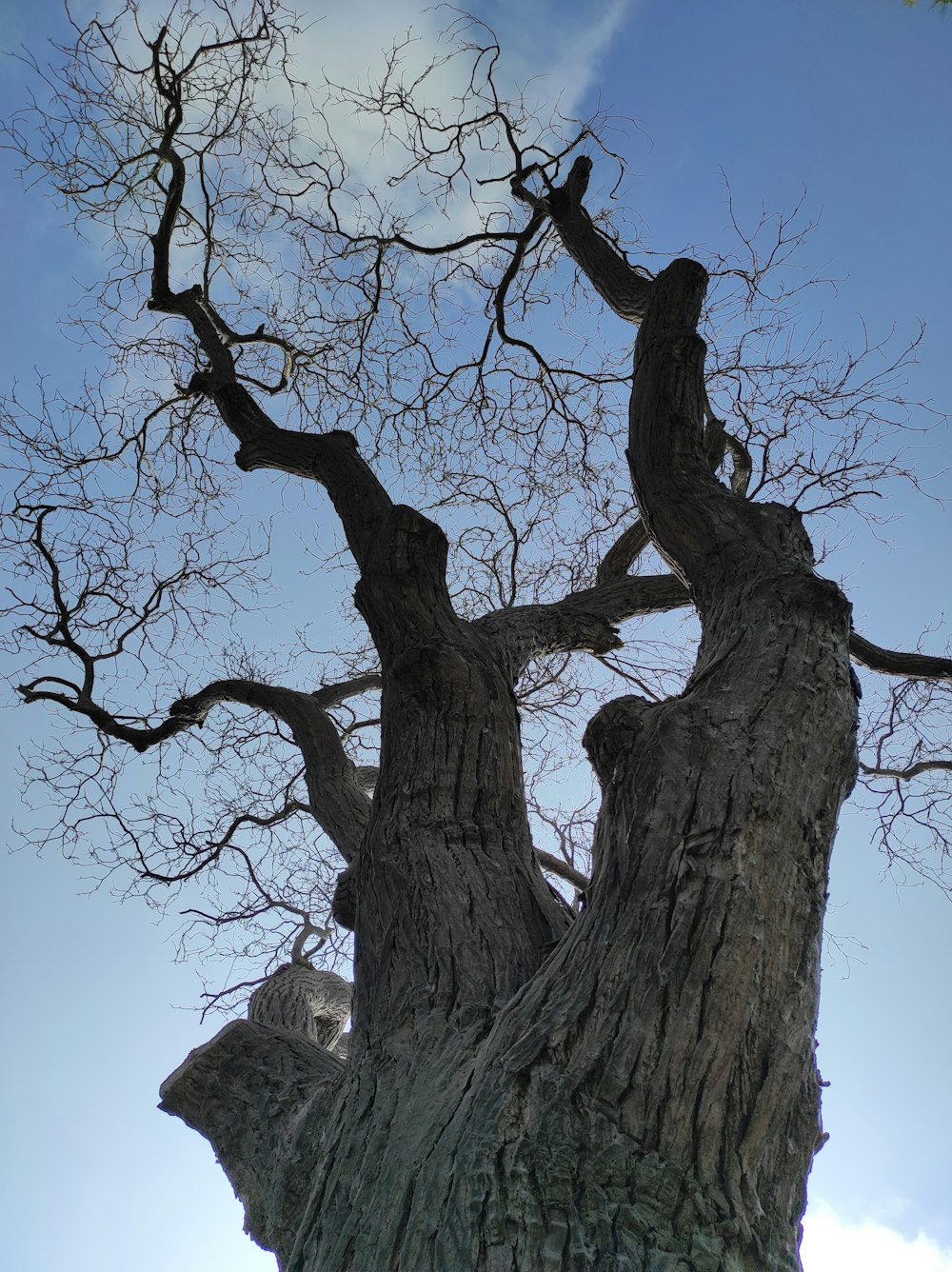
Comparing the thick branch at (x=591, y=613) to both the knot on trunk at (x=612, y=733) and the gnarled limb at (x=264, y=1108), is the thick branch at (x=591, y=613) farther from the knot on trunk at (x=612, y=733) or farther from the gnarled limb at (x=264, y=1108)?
the gnarled limb at (x=264, y=1108)

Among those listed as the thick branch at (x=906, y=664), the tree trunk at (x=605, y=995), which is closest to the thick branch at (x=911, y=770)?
the thick branch at (x=906, y=664)

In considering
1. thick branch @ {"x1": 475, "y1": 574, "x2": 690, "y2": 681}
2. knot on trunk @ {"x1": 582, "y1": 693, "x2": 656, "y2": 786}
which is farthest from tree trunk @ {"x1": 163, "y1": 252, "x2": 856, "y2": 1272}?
thick branch @ {"x1": 475, "y1": 574, "x2": 690, "y2": 681}

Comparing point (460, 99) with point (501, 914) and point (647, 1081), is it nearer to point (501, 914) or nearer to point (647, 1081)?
point (501, 914)

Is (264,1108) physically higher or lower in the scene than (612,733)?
lower

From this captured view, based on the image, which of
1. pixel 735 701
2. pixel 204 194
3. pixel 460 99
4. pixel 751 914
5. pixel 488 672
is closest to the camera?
pixel 751 914

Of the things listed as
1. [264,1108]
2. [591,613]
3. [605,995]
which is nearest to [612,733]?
[605,995]

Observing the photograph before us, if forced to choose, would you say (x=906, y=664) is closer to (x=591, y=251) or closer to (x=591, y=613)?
(x=591, y=613)

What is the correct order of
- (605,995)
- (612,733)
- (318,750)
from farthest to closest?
1. (318,750)
2. (612,733)
3. (605,995)

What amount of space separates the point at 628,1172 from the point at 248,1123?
1282 mm

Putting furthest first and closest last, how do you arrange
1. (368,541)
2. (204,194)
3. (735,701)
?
(204,194) < (368,541) < (735,701)

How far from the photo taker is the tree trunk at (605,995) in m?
1.51

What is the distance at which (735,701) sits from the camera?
1.99 metres

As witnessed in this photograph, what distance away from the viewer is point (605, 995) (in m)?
1.64

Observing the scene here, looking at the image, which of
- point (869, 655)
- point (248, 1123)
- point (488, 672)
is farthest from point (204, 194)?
point (248, 1123)
